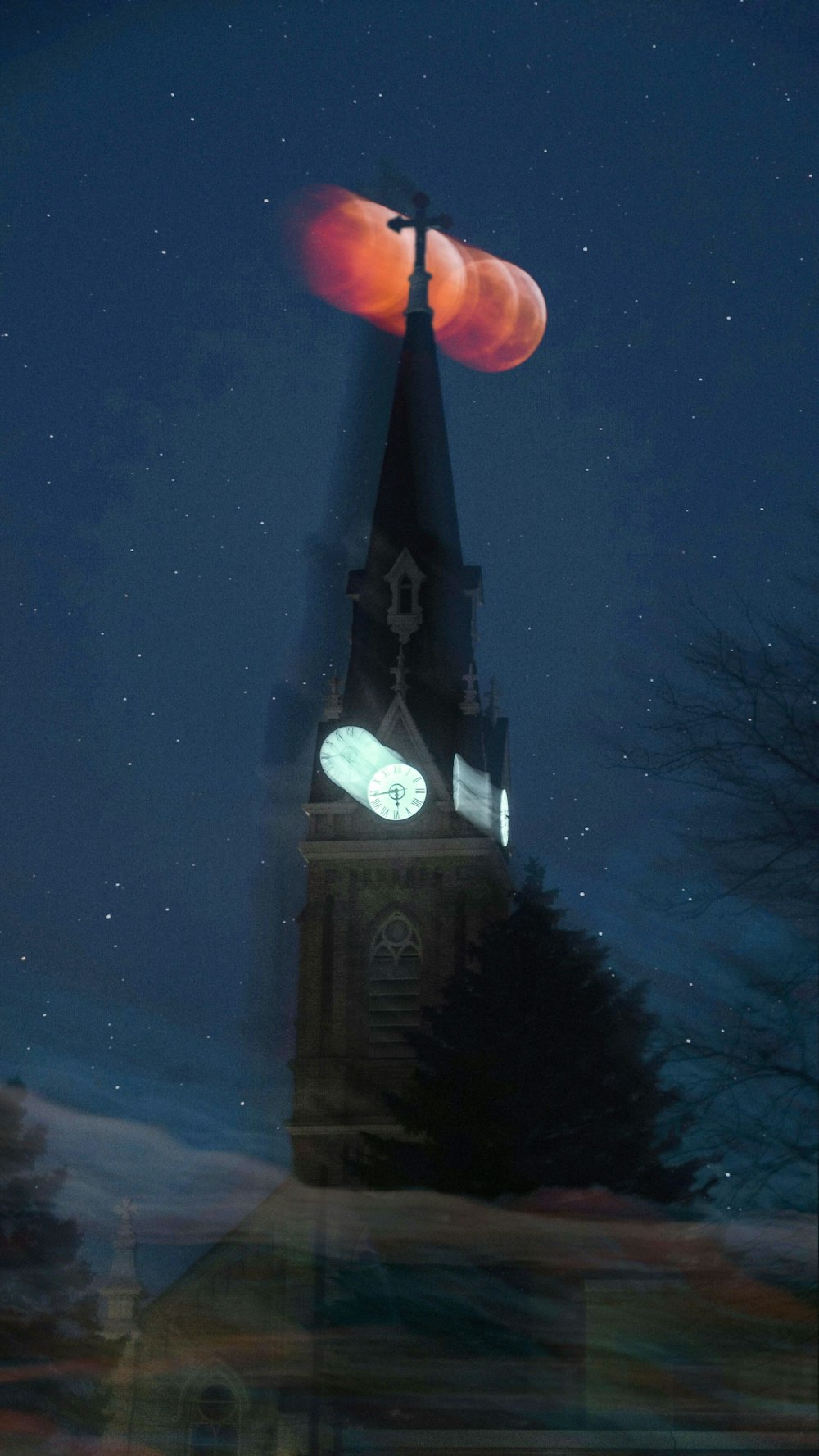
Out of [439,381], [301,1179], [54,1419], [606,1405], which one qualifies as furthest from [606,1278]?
[439,381]

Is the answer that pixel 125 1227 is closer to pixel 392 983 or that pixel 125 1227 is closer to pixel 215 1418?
pixel 215 1418

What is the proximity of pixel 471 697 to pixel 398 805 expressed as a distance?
3.31 metres

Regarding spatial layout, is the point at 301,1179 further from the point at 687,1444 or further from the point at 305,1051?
the point at 687,1444

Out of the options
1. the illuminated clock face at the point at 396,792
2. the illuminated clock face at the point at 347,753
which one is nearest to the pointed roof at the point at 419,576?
the illuminated clock face at the point at 347,753

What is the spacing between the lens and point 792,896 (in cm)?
912

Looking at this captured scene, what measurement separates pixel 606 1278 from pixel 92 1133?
12567 mm

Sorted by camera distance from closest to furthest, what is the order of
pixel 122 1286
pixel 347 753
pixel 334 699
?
pixel 122 1286 < pixel 334 699 < pixel 347 753

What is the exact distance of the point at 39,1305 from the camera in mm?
22734

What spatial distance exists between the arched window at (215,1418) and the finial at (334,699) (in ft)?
71.6

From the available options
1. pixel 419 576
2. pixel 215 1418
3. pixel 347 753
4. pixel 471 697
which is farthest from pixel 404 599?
pixel 215 1418

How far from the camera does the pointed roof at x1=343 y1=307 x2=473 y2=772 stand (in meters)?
42.7

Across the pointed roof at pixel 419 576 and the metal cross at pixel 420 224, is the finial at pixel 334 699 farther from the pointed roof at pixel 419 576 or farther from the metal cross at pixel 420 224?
the metal cross at pixel 420 224

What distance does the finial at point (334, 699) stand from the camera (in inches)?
1662

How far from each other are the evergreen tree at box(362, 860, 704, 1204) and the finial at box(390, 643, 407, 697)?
12928 mm
